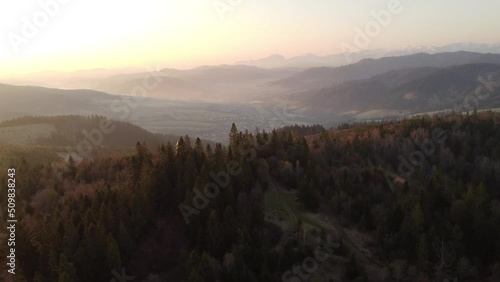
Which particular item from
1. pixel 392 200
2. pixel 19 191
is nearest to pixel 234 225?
pixel 392 200

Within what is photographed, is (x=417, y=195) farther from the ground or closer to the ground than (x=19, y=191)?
farther from the ground

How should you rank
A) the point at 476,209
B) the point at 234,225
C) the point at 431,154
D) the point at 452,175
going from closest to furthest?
the point at 234,225, the point at 476,209, the point at 452,175, the point at 431,154

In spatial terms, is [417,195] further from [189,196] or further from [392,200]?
[189,196]

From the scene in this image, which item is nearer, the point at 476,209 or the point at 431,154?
A: the point at 476,209

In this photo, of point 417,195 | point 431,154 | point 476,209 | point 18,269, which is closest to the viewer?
point 18,269

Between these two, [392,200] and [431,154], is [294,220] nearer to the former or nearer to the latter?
[392,200]

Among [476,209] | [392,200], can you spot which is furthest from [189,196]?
[476,209]
